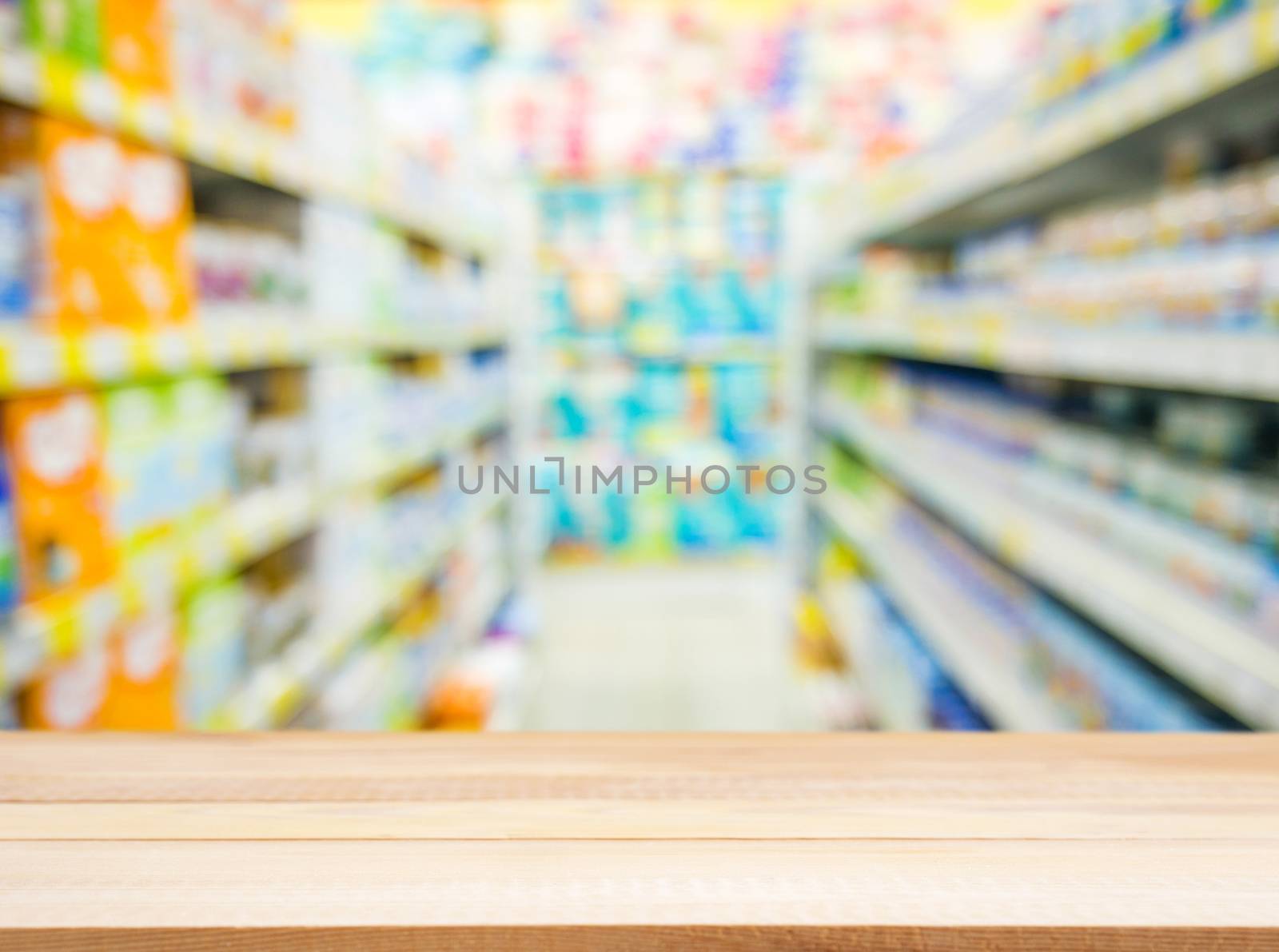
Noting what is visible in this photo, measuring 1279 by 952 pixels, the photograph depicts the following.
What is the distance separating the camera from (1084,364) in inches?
69.2

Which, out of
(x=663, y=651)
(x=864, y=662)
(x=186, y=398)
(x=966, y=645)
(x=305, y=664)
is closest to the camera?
(x=186, y=398)

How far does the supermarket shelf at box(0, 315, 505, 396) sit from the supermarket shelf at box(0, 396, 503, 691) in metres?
0.27

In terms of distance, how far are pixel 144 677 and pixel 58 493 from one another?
35 cm

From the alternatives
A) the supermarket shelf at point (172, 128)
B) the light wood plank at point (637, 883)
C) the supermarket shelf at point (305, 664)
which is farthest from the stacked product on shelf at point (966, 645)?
the supermarket shelf at point (172, 128)

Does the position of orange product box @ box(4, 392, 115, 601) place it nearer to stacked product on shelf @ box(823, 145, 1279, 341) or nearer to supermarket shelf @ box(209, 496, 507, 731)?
supermarket shelf @ box(209, 496, 507, 731)

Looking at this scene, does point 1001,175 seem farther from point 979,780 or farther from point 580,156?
point 580,156

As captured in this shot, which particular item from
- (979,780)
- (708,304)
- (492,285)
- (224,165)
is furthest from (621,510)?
(979,780)

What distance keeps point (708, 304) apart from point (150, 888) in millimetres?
A: 5923

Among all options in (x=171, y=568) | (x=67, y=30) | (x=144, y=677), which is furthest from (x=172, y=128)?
(x=144, y=677)

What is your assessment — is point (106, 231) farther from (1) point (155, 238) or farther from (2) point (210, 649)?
(2) point (210, 649)

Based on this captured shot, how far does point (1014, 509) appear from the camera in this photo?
2.17 metres

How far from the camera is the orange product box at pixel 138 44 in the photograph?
156cm

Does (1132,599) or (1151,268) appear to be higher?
(1151,268)

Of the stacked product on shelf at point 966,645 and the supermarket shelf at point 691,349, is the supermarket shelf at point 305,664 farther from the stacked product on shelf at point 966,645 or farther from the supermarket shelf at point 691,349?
the supermarket shelf at point 691,349
